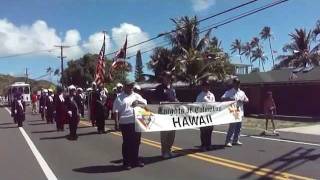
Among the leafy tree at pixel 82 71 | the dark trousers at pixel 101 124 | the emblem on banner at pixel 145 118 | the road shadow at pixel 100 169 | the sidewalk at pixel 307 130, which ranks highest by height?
the leafy tree at pixel 82 71

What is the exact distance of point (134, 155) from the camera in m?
11.8

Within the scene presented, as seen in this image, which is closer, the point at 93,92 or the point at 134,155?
the point at 134,155

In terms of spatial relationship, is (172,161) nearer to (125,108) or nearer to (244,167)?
(125,108)

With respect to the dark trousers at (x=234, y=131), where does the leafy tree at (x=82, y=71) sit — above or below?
above

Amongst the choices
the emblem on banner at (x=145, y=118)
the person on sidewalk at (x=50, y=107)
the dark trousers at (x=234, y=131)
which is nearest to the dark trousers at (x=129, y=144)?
the emblem on banner at (x=145, y=118)

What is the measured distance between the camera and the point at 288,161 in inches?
475

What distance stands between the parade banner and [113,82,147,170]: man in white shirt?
17 cm

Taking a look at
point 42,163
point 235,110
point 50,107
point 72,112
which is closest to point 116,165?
point 42,163

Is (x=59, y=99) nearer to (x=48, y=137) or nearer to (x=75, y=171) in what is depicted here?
(x=48, y=137)

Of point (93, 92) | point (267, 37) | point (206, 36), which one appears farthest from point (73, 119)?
point (267, 37)

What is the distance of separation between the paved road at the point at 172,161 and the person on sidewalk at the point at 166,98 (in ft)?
0.85

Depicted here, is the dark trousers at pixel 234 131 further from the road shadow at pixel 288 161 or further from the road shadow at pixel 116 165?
the road shadow at pixel 288 161

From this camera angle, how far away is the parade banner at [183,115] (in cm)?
1240

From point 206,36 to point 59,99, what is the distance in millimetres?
30063
